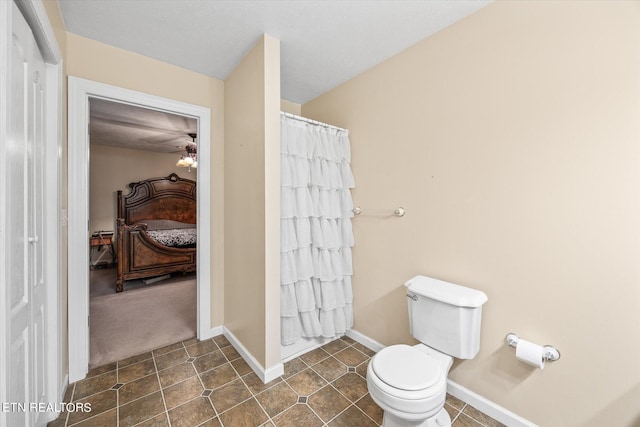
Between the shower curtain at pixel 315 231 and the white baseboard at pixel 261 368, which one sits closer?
the white baseboard at pixel 261 368

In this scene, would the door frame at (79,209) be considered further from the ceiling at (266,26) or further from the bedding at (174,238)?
the bedding at (174,238)

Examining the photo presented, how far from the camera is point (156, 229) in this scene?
5230mm

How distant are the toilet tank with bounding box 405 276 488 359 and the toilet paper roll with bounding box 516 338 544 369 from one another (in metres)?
0.20

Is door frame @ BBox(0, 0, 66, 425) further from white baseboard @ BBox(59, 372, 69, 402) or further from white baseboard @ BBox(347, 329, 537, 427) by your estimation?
white baseboard @ BBox(347, 329, 537, 427)

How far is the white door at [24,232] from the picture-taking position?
911mm

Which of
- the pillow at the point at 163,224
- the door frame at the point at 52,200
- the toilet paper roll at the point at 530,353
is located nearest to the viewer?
the toilet paper roll at the point at 530,353

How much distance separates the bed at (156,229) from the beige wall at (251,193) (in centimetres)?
231

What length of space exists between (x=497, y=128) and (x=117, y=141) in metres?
5.84

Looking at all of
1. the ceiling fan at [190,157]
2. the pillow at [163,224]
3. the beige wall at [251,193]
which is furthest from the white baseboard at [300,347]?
the pillow at [163,224]

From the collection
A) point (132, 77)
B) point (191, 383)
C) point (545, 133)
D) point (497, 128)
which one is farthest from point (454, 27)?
point (191, 383)

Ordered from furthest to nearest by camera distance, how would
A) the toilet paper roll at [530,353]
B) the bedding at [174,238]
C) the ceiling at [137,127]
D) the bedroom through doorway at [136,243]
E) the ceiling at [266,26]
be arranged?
the bedding at [174,238] → the ceiling at [137,127] → the bedroom through doorway at [136,243] → the ceiling at [266,26] → the toilet paper roll at [530,353]

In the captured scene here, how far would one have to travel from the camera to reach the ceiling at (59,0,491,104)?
1568mm

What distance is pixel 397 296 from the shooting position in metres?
2.06

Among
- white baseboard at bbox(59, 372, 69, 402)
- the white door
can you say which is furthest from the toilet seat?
white baseboard at bbox(59, 372, 69, 402)
